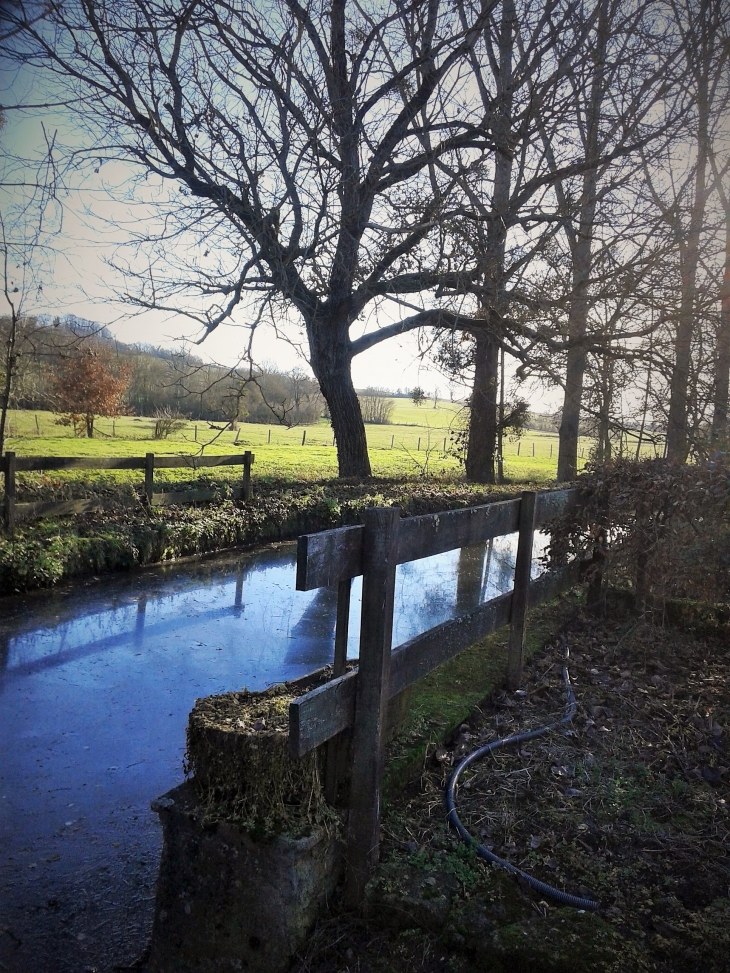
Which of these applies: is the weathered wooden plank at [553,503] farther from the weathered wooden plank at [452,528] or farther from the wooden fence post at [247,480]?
the wooden fence post at [247,480]

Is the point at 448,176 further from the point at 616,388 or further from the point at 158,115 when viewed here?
the point at 616,388

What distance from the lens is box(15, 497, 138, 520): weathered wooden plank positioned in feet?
33.8

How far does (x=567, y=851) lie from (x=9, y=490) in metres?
9.11

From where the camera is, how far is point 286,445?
36000mm

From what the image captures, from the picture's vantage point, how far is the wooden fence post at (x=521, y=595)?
5207 millimetres

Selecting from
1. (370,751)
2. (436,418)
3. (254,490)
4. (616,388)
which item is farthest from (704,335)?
(436,418)

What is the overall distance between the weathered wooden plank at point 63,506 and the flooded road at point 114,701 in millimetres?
1887

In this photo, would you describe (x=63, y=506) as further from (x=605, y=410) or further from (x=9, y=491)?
(x=605, y=410)

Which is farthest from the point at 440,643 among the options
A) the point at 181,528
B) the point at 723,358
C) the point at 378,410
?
the point at 378,410

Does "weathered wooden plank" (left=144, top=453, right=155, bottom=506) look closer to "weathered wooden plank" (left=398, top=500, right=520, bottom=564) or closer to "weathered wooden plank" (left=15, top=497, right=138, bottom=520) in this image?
"weathered wooden plank" (left=15, top=497, right=138, bottom=520)

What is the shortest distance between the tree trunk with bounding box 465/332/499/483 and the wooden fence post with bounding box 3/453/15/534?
626 inches

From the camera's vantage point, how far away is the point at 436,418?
93.9ft

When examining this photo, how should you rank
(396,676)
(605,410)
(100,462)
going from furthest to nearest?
1. (605,410)
2. (100,462)
3. (396,676)

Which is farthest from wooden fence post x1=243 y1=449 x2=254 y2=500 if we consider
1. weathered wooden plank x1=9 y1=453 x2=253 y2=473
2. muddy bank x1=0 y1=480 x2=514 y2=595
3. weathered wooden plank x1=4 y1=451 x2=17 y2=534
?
weathered wooden plank x1=4 y1=451 x2=17 y2=534
